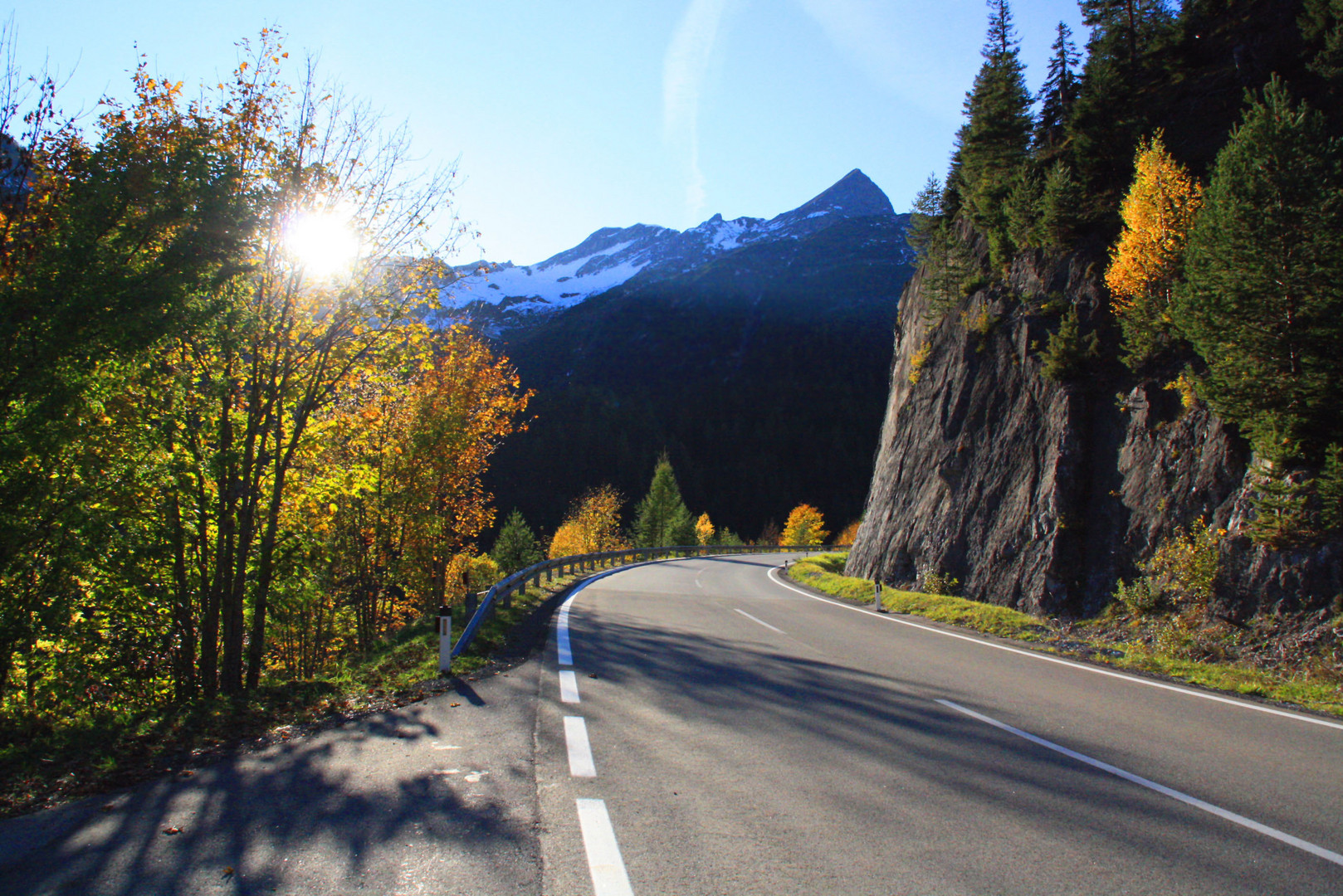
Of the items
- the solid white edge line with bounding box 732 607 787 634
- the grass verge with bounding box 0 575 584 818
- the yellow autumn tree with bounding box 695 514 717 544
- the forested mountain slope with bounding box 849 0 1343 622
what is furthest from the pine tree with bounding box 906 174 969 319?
the yellow autumn tree with bounding box 695 514 717 544

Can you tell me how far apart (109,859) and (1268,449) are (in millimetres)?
13762

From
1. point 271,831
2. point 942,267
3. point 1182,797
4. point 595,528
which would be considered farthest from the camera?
point 595,528

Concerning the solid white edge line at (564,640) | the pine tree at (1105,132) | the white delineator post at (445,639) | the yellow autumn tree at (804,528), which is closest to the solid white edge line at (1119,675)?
the solid white edge line at (564,640)

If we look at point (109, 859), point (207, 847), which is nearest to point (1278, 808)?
point (207, 847)

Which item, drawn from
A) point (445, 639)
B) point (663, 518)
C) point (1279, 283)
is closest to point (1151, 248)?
point (1279, 283)

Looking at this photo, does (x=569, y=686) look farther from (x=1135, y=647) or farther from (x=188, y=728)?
(x=1135, y=647)

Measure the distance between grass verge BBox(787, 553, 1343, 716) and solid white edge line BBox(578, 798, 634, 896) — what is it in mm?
7783

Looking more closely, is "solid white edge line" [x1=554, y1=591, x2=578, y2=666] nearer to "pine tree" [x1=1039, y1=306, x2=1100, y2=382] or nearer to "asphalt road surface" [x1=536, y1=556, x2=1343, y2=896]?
"asphalt road surface" [x1=536, y1=556, x2=1343, y2=896]

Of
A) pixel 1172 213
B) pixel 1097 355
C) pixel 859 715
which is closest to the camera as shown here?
pixel 859 715

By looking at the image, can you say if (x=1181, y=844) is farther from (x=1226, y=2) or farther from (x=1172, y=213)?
(x=1226, y=2)

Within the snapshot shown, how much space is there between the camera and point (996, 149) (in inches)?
964

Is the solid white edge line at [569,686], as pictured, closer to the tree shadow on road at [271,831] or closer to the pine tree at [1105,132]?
the tree shadow on road at [271,831]

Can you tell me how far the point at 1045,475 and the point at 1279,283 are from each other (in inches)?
239

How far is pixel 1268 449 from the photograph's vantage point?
10109mm
